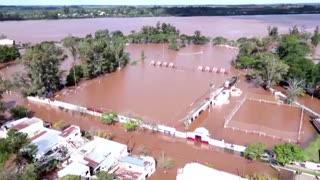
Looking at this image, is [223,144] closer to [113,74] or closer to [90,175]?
[90,175]

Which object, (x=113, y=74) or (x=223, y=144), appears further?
(x=113, y=74)

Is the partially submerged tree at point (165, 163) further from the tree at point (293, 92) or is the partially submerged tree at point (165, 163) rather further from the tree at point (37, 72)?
the tree at point (37, 72)

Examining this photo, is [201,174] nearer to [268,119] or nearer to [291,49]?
[268,119]

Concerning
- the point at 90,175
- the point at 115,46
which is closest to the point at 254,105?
the point at 90,175

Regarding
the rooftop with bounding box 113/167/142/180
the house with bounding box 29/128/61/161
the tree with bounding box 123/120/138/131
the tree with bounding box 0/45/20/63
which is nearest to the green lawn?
the rooftop with bounding box 113/167/142/180

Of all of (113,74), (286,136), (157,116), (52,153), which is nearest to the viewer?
(52,153)

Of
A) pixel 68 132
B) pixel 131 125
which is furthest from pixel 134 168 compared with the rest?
pixel 68 132
